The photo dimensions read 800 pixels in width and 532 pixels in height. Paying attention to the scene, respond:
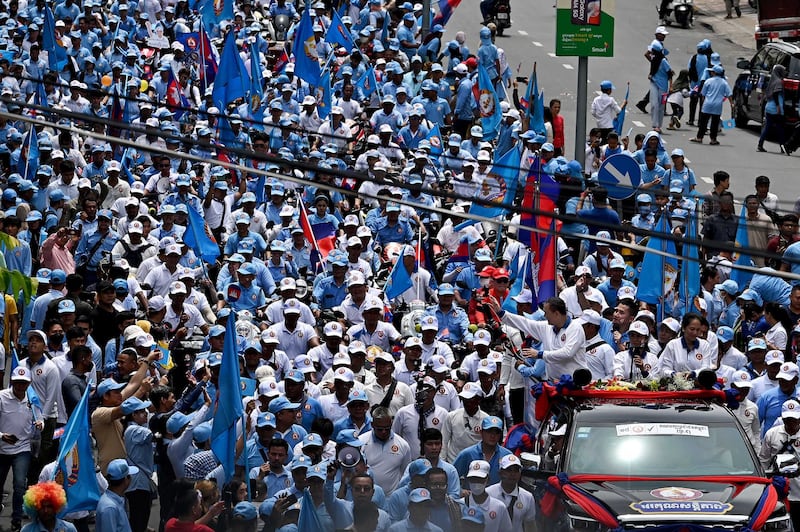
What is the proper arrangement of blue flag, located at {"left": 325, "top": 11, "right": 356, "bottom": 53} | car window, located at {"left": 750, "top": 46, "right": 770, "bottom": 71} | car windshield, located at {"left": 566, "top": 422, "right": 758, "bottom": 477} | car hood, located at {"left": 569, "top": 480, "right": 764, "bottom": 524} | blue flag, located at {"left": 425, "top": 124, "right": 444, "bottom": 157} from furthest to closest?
car window, located at {"left": 750, "top": 46, "right": 770, "bottom": 71}, blue flag, located at {"left": 325, "top": 11, "right": 356, "bottom": 53}, blue flag, located at {"left": 425, "top": 124, "right": 444, "bottom": 157}, car windshield, located at {"left": 566, "top": 422, "right": 758, "bottom": 477}, car hood, located at {"left": 569, "top": 480, "right": 764, "bottom": 524}

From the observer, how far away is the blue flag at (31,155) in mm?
23047

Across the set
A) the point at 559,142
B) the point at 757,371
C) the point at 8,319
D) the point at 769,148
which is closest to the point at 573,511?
the point at 757,371

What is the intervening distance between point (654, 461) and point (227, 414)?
11.9 ft

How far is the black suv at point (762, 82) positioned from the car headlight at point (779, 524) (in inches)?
765

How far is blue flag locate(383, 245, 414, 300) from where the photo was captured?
750 inches

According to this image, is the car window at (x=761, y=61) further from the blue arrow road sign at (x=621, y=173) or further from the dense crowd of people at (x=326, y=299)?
the blue arrow road sign at (x=621, y=173)

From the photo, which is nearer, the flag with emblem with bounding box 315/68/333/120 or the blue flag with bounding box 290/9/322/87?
the flag with emblem with bounding box 315/68/333/120

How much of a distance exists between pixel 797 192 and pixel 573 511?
17.7 metres

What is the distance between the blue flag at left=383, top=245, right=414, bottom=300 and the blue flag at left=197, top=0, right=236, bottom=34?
13.9 metres

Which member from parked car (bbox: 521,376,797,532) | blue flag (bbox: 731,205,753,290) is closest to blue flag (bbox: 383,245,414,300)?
blue flag (bbox: 731,205,753,290)

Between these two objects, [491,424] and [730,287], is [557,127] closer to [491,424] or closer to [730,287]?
[730,287]

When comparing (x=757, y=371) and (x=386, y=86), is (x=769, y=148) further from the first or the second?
(x=757, y=371)

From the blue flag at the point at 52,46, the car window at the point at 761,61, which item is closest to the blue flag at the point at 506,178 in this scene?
the blue flag at the point at 52,46

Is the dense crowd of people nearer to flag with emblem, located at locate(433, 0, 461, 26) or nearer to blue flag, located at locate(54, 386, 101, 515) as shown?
blue flag, located at locate(54, 386, 101, 515)
